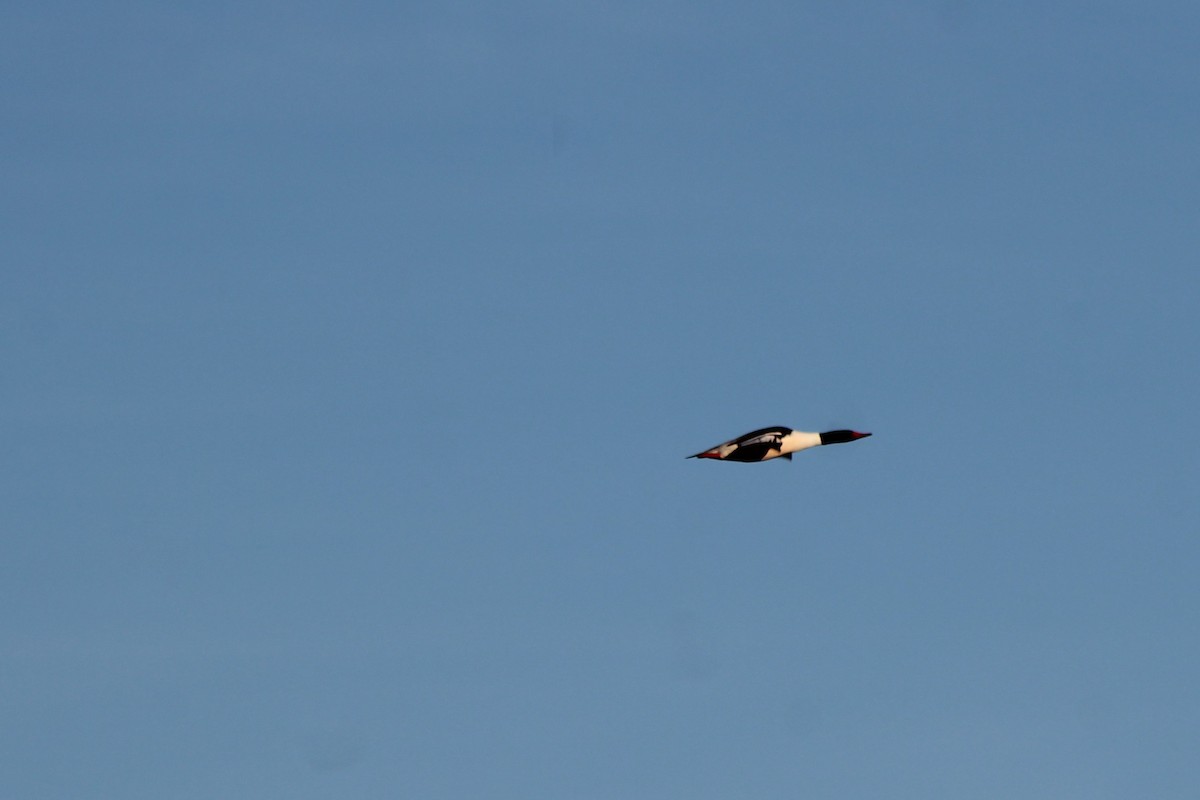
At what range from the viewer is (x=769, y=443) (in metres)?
145

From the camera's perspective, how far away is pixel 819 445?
146250 millimetres

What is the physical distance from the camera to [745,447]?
14462 cm

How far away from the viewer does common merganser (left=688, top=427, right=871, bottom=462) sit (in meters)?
145

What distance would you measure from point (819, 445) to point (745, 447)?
6.53m

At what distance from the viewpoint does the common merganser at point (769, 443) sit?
14462 centimetres
